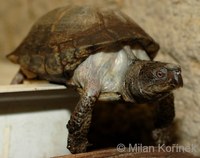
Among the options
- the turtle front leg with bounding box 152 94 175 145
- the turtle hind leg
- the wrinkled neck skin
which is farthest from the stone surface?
the turtle hind leg

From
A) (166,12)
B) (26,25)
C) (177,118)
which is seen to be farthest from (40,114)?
(26,25)

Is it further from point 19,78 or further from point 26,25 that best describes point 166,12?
point 26,25

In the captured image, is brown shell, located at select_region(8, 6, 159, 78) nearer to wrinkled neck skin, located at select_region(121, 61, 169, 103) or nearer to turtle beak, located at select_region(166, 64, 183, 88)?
wrinkled neck skin, located at select_region(121, 61, 169, 103)

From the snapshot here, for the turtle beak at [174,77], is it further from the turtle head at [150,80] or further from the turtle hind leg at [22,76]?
the turtle hind leg at [22,76]

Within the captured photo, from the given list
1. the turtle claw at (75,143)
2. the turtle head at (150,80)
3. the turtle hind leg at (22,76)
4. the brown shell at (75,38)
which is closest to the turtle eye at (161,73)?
the turtle head at (150,80)

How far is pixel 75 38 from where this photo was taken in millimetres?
1484

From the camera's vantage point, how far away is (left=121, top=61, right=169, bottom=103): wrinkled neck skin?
1344 millimetres

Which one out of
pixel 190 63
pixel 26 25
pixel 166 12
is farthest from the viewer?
pixel 26 25

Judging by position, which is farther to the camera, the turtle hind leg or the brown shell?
the turtle hind leg

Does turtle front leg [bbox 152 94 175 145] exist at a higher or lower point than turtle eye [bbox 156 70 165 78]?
lower

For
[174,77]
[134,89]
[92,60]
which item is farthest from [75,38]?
[174,77]

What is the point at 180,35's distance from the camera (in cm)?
169

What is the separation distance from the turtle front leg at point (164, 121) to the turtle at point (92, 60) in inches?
1.0

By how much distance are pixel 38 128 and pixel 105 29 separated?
18.5 inches
